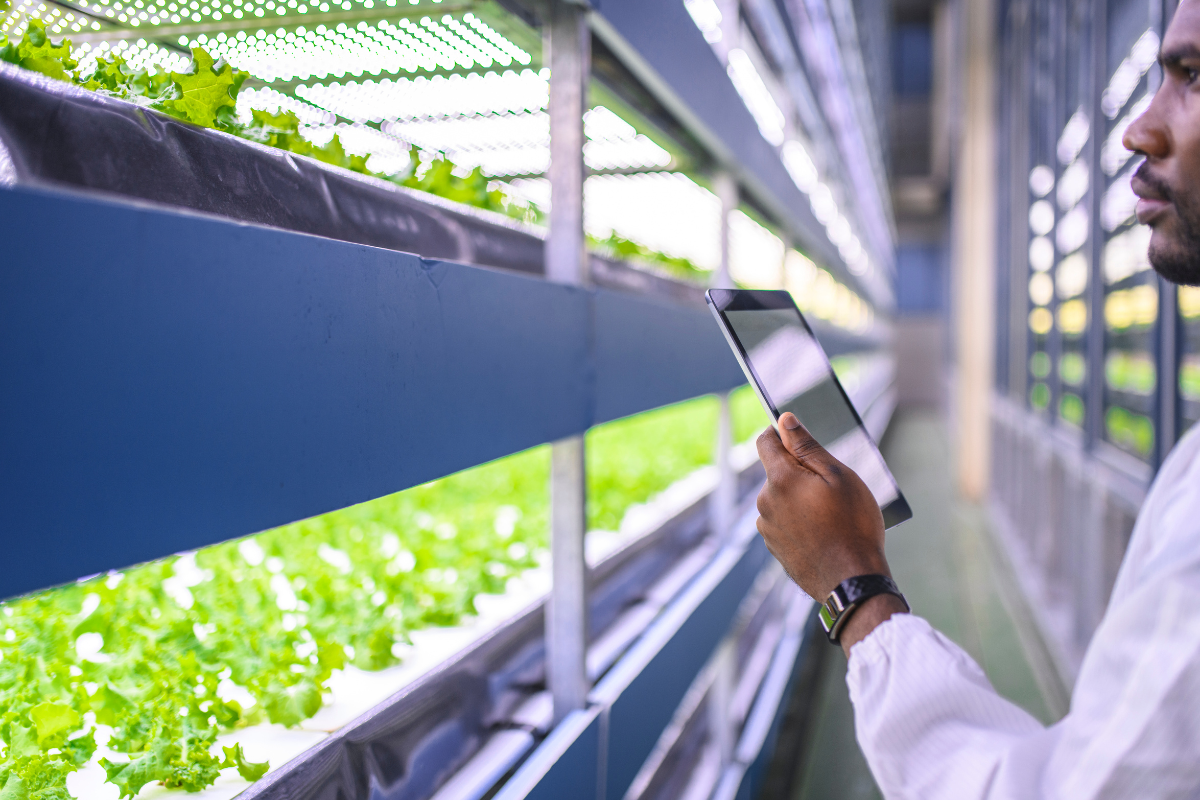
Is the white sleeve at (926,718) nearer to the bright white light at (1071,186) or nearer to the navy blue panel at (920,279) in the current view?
the bright white light at (1071,186)

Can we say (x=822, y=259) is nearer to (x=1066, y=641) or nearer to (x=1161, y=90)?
(x=1066, y=641)

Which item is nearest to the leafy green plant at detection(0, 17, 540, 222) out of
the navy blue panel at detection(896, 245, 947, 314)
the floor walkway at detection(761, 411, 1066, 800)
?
the floor walkway at detection(761, 411, 1066, 800)

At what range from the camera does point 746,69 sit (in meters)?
2.99

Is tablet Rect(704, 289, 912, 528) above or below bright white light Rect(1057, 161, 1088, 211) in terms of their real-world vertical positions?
below

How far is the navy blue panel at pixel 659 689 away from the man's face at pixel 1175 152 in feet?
3.57

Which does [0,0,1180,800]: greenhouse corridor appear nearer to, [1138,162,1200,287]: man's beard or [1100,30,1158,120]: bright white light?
[1100,30,1158,120]: bright white light

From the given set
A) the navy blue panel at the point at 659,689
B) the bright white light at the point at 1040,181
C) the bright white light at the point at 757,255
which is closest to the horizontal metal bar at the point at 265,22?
the navy blue panel at the point at 659,689

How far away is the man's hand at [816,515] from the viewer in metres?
0.95

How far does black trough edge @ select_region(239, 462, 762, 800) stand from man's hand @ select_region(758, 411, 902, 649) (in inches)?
21.2

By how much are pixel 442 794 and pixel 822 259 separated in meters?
4.93

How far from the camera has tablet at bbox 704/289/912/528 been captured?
1.10m

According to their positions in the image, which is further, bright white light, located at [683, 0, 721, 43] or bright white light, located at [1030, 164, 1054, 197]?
bright white light, located at [1030, 164, 1054, 197]

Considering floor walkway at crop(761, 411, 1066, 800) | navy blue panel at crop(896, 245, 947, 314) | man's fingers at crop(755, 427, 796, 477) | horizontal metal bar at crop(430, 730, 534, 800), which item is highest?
navy blue panel at crop(896, 245, 947, 314)

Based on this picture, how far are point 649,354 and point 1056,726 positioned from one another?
103 cm
